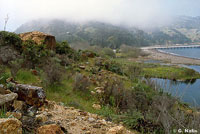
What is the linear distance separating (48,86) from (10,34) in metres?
5.19

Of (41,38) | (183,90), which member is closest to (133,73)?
(183,90)

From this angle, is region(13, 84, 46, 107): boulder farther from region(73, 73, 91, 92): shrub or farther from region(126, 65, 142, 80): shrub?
region(126, 65, 142, 80): shrub

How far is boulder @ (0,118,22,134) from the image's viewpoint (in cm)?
163

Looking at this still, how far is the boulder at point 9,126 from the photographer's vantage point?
1628mm

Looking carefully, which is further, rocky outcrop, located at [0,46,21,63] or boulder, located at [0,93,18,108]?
rocky outcrop, located at [0,46,21,63]

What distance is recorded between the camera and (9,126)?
1.68 m

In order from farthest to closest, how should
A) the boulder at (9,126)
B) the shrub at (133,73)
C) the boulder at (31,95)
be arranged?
the shrub at (133,73) < the boulder at (31,95) < the boulder at (9,126)

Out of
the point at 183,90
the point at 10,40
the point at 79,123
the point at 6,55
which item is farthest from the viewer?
the point at 10,40

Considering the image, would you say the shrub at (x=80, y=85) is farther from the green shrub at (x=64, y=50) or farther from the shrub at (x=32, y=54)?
the green shrub at (x=64, y=50)

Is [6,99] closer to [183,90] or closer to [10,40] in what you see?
[183,90]

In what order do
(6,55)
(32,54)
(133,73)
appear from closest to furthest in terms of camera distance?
1. (6,55)
2. (32,54)
3. (133,73)

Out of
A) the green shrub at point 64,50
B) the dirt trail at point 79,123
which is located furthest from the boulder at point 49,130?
the green shrub at point 64,50

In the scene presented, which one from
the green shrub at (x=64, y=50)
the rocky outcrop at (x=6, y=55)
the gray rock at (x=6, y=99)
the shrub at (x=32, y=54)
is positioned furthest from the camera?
the green shrub at (x=64, y=50)

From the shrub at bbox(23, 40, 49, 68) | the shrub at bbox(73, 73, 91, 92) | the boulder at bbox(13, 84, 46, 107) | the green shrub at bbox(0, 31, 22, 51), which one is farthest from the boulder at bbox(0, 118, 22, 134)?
the green shrub at bbox(0, 31, 22, 51)
